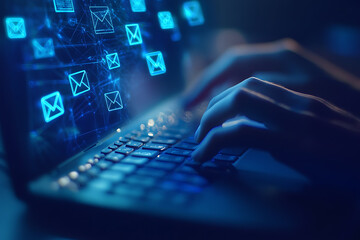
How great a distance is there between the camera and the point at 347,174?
42 cm

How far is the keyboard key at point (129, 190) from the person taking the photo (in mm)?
360

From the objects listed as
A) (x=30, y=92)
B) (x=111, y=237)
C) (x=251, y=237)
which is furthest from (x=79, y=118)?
(x=251, y=237)

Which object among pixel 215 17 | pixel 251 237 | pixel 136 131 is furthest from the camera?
pixel 215 17

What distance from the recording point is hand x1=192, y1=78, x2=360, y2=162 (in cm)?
45

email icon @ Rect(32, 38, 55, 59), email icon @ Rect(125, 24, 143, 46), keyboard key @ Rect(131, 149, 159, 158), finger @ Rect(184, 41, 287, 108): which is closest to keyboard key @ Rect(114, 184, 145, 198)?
keyboard key @ Rect(131, 149, 159, 158)

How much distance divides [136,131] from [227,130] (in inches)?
8.0

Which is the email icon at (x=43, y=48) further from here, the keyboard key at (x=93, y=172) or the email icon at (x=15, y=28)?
the keyboard key at (x=93, y=172)

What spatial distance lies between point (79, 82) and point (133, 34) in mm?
184

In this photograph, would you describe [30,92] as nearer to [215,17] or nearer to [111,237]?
[111,237]

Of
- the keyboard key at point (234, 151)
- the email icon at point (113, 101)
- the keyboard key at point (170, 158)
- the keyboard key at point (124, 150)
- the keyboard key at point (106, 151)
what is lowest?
the keyboard key at point (234, 151)

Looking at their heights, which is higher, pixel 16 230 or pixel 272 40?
pixel 272 40

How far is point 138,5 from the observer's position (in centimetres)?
64

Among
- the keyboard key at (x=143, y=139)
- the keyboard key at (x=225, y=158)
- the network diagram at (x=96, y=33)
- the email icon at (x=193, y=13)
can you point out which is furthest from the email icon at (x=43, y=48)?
the email icon at (x=193, y=13)

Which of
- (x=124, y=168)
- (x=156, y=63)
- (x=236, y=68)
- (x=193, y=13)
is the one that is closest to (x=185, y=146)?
(x=124, y=168)
